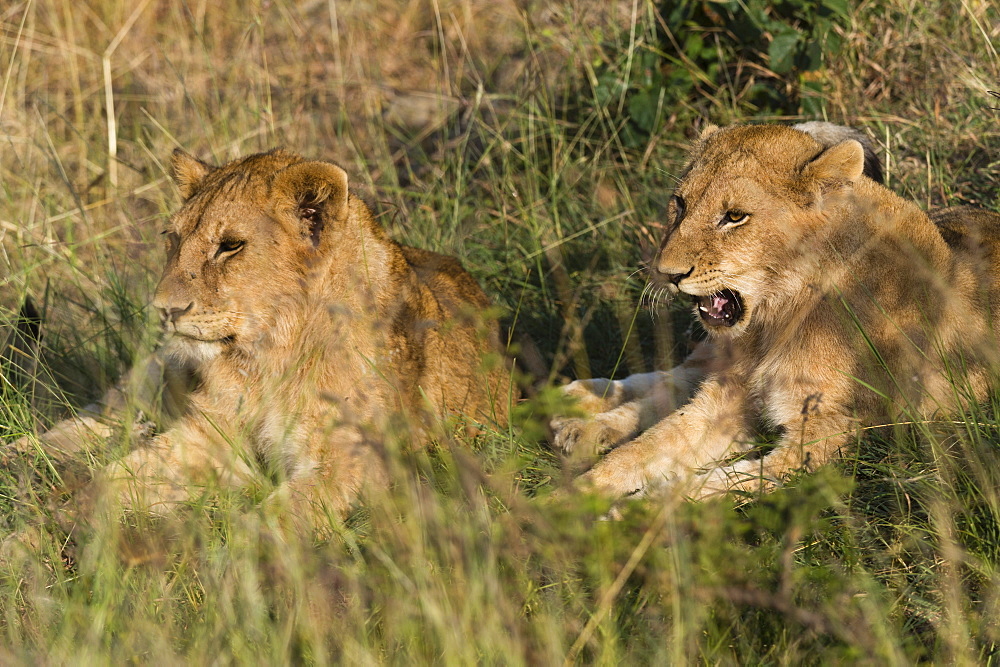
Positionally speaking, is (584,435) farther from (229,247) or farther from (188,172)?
(188,172)

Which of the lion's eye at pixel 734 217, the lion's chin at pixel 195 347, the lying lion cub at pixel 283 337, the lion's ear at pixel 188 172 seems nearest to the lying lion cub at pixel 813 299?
the lion's eye at pixel 734 217

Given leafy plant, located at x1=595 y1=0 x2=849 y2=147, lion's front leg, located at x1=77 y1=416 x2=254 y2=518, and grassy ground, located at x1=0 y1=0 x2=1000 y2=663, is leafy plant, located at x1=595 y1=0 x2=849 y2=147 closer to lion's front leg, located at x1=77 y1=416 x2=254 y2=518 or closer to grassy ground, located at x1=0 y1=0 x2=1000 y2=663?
grassy ground, located at x1=0 y1=0 x2=1000 y2=663

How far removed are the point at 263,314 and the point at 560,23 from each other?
13.8ft

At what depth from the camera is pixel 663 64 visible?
623 cm

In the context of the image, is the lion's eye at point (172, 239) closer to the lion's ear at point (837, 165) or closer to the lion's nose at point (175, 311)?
the lion's nose at point (175, 311)

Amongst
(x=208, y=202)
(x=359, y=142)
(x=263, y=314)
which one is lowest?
(x=359, y=142)

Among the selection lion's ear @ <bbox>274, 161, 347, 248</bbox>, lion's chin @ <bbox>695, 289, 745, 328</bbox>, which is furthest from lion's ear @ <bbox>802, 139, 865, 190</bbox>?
lion's ear @ <bbox>274, 161, 347, 248</bbox>

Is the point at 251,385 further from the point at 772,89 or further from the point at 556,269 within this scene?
the point at 772,89

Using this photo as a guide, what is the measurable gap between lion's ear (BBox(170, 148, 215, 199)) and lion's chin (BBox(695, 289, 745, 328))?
6.51 feet

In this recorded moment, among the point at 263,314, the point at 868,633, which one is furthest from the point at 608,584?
the point at 263,314

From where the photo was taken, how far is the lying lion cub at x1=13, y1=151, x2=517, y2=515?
3.54m

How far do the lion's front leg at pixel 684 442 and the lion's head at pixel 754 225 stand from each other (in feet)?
1.02

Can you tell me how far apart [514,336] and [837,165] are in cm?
195

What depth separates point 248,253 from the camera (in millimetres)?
3611
